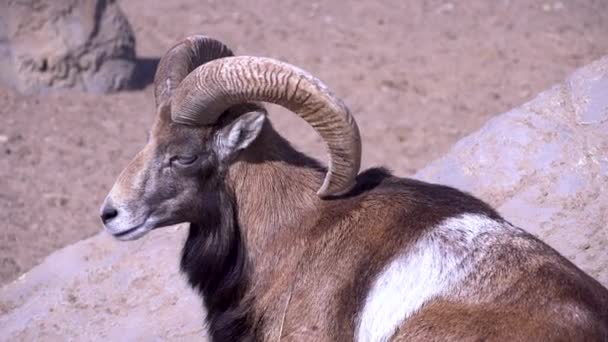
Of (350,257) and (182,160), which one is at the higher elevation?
(182,160)

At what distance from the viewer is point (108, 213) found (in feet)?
19.6

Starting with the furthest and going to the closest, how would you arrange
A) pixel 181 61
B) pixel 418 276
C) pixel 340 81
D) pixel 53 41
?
1. pixel 340 81
2. pixel 53 41
3. pixel 181 61
4. pixel 418 276

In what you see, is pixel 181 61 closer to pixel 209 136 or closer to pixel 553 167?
pixel 209 136

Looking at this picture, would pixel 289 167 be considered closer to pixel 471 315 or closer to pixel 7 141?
pixel 471 315

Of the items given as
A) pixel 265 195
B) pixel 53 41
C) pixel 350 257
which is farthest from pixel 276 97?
pixel 53 41

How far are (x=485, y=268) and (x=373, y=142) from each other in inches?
271

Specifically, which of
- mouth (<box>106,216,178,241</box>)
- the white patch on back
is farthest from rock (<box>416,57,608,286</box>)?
mouth (<box>106,216,178,241</box>)

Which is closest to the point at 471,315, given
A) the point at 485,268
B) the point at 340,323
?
the point at 485,268

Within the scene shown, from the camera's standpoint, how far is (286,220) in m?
6.12

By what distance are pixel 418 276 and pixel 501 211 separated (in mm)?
2254

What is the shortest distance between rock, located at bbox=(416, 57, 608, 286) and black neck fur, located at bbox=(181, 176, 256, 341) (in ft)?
8.19

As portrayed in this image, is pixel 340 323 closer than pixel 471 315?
→ No

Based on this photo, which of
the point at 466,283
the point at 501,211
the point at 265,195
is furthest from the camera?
the point at 501,211

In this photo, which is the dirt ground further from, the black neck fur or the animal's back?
the animal's back
